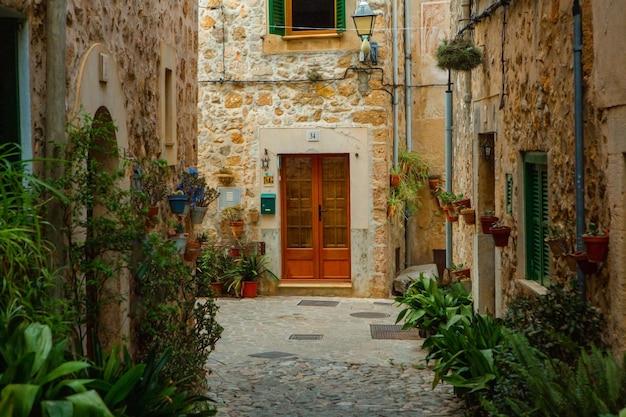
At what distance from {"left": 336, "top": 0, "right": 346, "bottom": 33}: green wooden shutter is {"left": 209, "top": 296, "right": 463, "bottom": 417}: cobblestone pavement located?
4.71m

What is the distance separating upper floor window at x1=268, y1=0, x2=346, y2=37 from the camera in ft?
48.6

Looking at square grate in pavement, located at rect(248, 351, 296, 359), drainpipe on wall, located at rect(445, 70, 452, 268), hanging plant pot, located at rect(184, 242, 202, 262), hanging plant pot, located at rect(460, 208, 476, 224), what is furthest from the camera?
drainpipe on wall, located at rect(445, 70, 452, 268)

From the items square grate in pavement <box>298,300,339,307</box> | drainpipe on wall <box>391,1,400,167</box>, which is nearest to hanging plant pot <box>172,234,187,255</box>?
square grate in pavement <box>298,300,339,307</box>

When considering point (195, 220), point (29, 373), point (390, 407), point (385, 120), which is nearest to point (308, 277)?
point (385, 120)

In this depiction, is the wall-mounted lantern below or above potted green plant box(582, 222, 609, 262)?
above

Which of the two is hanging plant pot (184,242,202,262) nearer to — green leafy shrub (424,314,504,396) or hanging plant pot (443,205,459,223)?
green leafy shrub (424,314,504,396)

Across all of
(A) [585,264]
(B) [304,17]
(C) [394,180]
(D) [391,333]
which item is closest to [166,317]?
(A) [585,264]

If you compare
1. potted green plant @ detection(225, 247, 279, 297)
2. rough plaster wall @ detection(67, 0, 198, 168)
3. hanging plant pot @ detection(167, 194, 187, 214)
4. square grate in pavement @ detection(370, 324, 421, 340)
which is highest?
rough plaster wall @ detection(67, 0, 198, 168)

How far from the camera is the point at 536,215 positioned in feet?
25.2

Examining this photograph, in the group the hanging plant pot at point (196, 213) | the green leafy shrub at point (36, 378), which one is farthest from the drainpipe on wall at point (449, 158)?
the green leafy shrub at point (36, 378)

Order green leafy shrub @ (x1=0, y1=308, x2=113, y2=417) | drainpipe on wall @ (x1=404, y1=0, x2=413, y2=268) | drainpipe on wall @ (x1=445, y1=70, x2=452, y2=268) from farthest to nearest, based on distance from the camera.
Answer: drainpipe on wall @ (x1=404, y1=0, x2=413, y2=268), drainpipe on wall @ (x1=445, y1=70, x2=452, y2=268), green leafy shrub @ (x1=0, y1=308, x2=113, y2=417)

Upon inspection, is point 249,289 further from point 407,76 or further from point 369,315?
point 407,76

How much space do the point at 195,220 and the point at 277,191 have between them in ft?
21.3

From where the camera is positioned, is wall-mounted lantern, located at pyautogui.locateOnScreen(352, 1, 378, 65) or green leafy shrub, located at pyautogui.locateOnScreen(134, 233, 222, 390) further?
wall-mounted lantern, located at pyautogui.locateOnScreen(352, 1, 378, 65)
